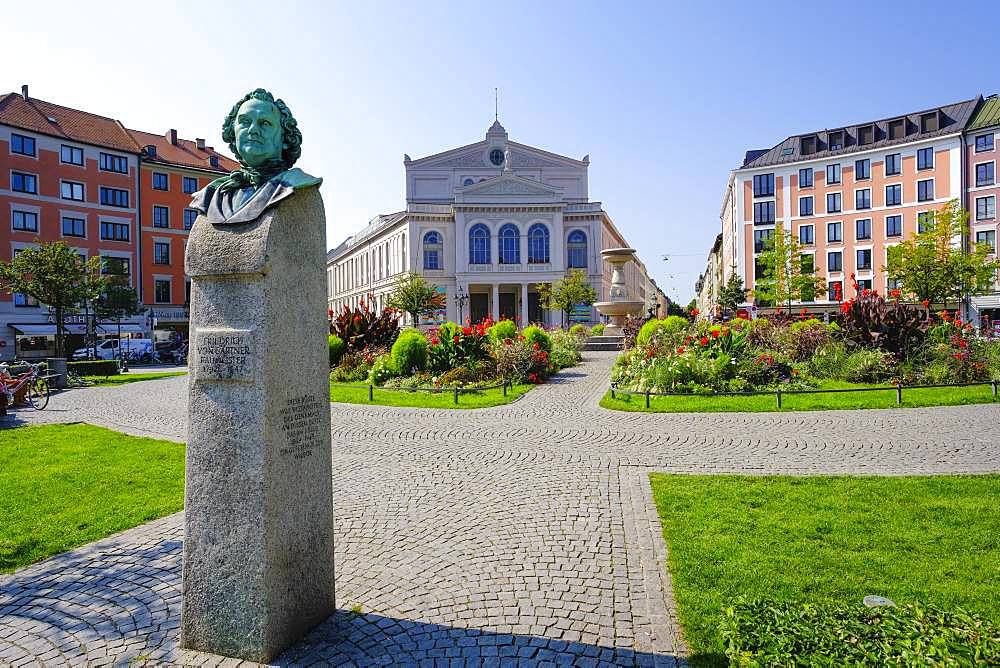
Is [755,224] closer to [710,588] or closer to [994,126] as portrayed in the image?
[994,126]

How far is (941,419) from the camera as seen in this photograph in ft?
36.0

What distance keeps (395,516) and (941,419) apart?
989 centimetres

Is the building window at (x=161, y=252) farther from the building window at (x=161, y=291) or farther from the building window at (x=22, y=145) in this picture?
the building window at (x=22, y=145)

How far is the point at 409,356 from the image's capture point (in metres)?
19.2

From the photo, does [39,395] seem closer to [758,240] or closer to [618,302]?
[618,302]

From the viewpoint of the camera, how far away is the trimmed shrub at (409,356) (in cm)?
1919

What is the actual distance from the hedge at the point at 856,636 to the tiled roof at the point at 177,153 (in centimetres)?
5639

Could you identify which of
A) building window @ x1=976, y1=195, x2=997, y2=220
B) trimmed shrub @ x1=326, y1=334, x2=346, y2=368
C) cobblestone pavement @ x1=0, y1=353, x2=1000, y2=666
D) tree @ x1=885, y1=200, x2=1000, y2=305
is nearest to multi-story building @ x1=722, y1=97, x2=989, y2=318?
building window @ x1=976, y1=195, x2=997, y2=220

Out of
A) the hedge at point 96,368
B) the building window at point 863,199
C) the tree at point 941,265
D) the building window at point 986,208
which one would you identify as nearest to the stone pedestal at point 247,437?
the hedge at point 96,368

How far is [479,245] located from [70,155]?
113 feet

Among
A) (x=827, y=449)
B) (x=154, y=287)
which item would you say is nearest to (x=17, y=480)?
(x=827, y=449)

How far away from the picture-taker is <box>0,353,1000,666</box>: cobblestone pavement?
376 cm

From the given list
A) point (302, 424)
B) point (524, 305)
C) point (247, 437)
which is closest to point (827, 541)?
point (302, 424)

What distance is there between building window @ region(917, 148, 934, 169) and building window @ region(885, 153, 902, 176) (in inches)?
58.9
